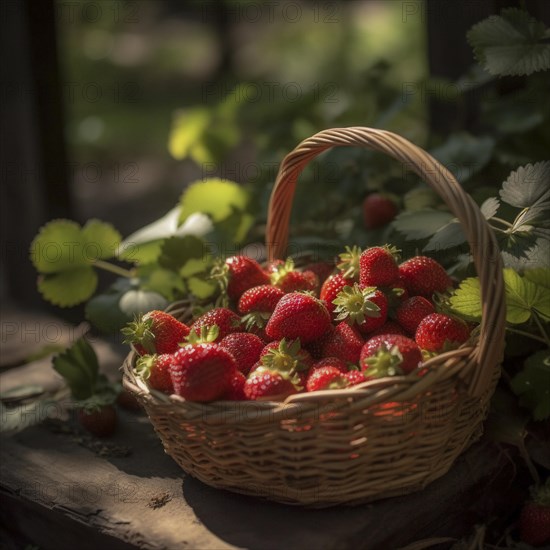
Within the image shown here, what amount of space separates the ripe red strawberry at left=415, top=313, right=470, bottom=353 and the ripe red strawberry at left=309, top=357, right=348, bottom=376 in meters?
0.13

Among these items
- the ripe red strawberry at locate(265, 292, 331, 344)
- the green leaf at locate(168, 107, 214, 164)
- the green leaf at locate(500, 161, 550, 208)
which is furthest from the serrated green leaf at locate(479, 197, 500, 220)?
the green leaf at locate(168, 107, 214, 164)

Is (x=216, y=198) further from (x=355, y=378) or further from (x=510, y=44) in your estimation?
(x=355, y=378)

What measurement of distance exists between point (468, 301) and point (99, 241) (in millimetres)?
916

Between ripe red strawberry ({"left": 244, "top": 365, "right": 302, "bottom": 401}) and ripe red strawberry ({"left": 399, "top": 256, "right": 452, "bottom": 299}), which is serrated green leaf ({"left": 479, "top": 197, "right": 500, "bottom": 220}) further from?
ripe red strawberry ({"left": 244, "top": 365, "right": 302, "bottom": 401})

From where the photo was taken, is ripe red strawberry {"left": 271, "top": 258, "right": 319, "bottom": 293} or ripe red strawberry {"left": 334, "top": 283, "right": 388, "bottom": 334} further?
ripe red strawberry {"left": 271, "top": 258, "right": 319, "bottom": 293}

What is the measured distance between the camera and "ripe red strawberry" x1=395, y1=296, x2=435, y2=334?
4.27 feet

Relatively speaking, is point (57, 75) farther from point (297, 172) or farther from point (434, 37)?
point (297, 172)

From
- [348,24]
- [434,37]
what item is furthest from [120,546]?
[348,24]

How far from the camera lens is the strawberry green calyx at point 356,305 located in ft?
4.19

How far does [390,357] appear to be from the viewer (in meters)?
1.14

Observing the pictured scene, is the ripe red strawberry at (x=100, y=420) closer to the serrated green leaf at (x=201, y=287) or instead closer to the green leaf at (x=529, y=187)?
the serrated green leaf at (x=201, y=287)

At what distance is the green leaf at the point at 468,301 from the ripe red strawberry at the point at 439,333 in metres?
0.04

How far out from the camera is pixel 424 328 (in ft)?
4.08

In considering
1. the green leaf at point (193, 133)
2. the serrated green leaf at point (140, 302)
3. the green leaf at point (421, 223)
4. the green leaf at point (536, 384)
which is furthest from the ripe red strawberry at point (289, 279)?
the green leaf at point (193, 133)
